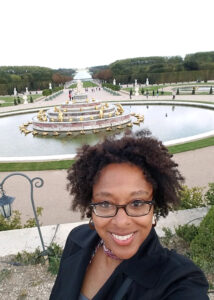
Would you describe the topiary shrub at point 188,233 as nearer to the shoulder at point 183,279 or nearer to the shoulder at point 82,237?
the shoulder at point 82,237

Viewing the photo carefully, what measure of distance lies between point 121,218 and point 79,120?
17.2 metres

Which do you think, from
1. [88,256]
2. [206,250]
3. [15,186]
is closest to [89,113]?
[15,186]

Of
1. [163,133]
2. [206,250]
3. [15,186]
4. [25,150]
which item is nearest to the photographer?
[206,250]

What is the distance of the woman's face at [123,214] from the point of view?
1.69 m

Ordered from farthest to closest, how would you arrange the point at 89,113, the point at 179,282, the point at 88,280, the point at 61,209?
1. the point at 89,113
2. the point at 61,209
3. the point at 88,280
4. the point at 179,282

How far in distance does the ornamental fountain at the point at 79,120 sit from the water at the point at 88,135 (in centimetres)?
97

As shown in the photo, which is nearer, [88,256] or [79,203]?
[88,256]

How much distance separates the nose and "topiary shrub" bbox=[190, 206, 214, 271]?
2880 mm

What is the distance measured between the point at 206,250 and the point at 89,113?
53.5 feet

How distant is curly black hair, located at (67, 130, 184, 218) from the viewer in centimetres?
181

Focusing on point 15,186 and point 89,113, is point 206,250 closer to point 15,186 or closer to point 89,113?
point 15,186

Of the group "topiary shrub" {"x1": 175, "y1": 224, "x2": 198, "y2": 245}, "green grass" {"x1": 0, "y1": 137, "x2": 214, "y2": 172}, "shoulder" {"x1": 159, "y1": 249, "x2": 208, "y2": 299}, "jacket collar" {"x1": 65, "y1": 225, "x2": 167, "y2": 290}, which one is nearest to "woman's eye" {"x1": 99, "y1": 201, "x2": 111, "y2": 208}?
"jacket collar" {"x1": 65, "y1": 225, "x2": 167, "y2": 290}

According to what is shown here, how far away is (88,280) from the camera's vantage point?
2021 millimetres

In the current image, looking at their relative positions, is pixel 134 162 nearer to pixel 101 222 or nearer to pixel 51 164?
pixel 101 222
